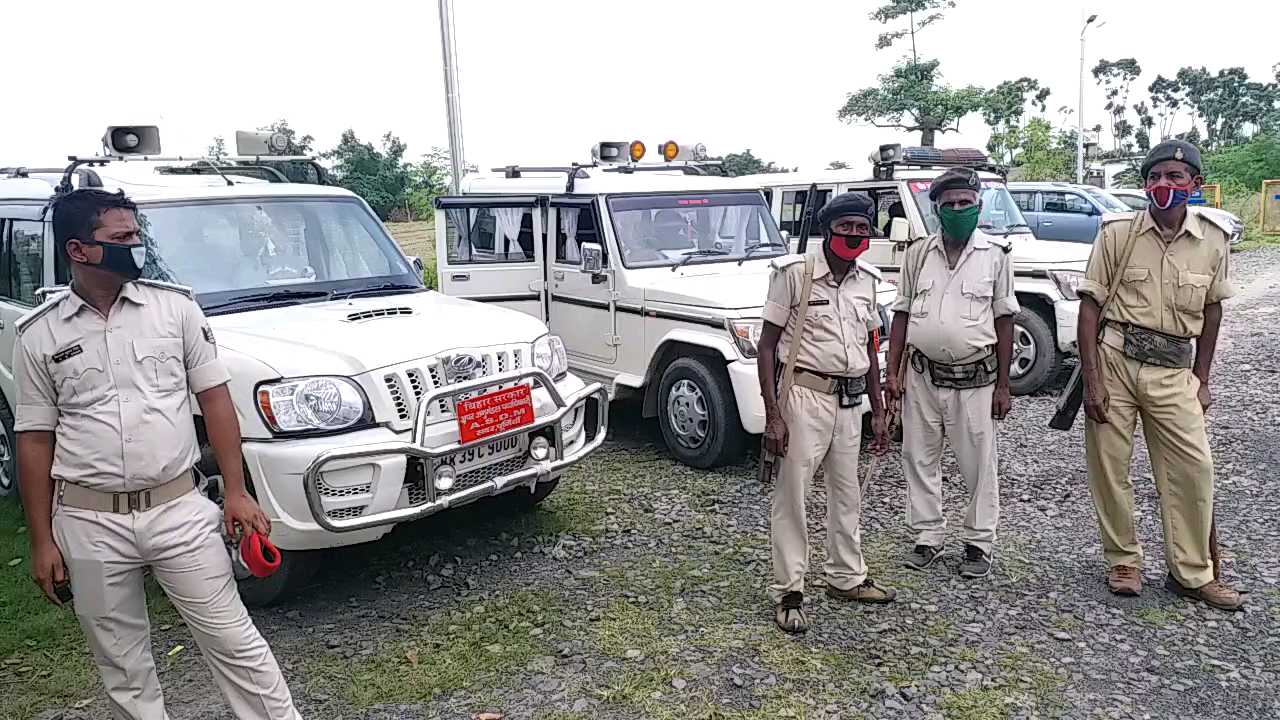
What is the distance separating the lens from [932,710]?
3439mm

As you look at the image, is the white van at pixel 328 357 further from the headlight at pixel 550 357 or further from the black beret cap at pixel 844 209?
the black beret cap at pixel 844 209

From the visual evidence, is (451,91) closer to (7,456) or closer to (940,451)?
(7,456)

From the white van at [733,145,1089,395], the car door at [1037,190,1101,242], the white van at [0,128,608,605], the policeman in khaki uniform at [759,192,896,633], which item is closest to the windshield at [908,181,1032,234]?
the white van at [733,145,1089,395]

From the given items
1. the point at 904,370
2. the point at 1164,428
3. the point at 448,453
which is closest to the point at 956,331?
the point at 904,370

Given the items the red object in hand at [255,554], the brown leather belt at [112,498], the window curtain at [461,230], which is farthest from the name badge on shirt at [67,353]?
the window curtain at [461,230]

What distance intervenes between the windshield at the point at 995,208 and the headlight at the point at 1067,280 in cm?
74

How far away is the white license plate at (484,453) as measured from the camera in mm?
4199

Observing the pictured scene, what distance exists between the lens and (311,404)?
396cm

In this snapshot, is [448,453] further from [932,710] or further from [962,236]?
[962,236]

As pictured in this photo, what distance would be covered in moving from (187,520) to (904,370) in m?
3.14

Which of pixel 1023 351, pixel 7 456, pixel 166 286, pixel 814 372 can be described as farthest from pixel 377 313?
pixel 1023 351

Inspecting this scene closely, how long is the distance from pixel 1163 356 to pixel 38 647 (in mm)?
4947

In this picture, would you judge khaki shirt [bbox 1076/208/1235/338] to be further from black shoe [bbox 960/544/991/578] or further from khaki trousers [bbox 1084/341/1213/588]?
black shoe [bbox 960/544/991/578]

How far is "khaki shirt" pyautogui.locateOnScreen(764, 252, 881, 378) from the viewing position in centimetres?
397
